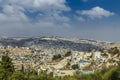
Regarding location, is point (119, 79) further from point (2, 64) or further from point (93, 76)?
point (2, 64)

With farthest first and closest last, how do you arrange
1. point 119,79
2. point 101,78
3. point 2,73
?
point 101,78
point 119,79
point 2,73

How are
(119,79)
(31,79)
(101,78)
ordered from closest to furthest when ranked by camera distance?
(31,79)
(119,79)
(101,78)

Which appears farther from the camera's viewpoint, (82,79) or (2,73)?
(82,79)

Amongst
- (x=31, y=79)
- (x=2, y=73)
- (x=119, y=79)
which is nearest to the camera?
(x=2, y=73)

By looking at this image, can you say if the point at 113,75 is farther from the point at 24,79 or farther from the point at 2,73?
the point at 2,73

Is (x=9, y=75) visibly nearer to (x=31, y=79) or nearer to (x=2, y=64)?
(x=2, y=64)

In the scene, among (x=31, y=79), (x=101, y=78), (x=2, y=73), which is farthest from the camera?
(x=101, y=78)

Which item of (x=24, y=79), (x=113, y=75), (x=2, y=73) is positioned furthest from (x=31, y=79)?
(x=113, y=75)

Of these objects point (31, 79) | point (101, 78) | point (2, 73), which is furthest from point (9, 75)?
point (101, 78)

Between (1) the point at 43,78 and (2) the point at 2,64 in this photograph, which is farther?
(1) the point at 43,78
